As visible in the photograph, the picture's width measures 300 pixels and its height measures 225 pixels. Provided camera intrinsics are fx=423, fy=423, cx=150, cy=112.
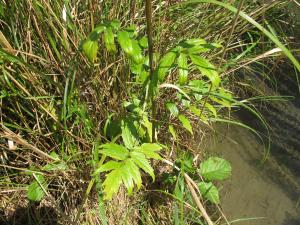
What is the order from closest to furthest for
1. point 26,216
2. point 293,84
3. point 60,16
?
A: point 60,16
point 26,216
point 293,84

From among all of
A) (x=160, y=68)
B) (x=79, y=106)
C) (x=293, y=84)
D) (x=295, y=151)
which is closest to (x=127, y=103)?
(x=79, y=106)

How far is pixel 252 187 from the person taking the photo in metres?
1.69

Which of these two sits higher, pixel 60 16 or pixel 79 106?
pixel 60 16

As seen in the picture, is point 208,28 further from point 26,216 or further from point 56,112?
point 26,216

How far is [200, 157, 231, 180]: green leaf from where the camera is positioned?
1.51 m

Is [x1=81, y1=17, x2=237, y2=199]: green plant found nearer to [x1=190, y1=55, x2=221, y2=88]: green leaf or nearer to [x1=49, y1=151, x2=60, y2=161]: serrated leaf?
[x1=190, y1=55, x2=221, y2=88]: green leaf

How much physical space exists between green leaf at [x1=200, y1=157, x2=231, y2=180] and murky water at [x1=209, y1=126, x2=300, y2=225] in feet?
0.59

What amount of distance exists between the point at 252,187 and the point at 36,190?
85 centimetres

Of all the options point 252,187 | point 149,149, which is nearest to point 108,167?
point 149,149

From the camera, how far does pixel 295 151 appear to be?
1.81 meters

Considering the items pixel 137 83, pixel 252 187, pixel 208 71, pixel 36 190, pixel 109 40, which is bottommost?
pixel 252 187

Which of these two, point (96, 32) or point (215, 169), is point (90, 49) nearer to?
point (96, 32)

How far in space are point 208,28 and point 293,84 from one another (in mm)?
603

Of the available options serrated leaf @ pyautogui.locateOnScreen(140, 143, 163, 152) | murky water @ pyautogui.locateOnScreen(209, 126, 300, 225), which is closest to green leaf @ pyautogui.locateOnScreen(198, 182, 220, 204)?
murky water @ pyautogui.locateOnScreen(209, 126, 300, 225)
